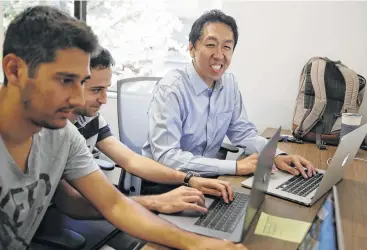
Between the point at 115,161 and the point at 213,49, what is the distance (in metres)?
0.69

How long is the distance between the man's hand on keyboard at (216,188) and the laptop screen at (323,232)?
28 centimetres

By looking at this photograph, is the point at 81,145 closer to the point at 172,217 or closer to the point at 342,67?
the point at 172,217

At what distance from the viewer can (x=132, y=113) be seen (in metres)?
2.15

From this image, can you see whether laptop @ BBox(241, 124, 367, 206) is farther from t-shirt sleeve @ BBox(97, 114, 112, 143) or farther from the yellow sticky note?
t-shirt sleeve @ BBox(97, 114, 112, 143)

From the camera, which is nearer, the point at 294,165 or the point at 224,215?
the point at 224,215

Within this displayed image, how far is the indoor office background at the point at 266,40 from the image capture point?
2482 millimetres

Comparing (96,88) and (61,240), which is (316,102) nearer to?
Result: (96,88)

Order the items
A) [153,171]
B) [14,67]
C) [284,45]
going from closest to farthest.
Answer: [14,67], [153,171], [284,45]

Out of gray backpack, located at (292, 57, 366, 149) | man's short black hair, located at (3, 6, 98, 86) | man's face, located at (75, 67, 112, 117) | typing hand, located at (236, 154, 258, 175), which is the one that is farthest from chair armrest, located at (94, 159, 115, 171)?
gray backpack, located at (292, 57, 366, 149)

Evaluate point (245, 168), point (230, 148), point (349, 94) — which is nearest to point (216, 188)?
point (245, 168)

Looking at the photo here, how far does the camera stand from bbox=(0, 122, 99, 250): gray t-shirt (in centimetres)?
110

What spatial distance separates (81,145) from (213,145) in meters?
0.90

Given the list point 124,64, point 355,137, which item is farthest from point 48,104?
point 124,64

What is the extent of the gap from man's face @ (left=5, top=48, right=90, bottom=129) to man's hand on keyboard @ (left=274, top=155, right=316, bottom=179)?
0.97m
